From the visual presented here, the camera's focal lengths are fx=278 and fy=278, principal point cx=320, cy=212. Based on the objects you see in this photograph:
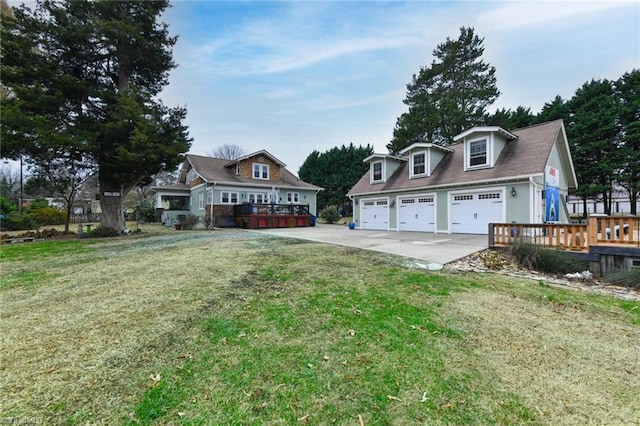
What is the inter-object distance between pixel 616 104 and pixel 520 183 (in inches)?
762

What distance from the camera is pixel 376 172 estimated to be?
1884 centimetres

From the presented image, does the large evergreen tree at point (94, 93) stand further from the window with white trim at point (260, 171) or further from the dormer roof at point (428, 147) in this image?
the dormer roof at point (428, 147)

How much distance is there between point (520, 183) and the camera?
11.8 meters

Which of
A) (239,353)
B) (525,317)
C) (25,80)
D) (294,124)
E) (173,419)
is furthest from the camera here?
(294,124)

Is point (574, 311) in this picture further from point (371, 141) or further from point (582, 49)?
point (371, 141)

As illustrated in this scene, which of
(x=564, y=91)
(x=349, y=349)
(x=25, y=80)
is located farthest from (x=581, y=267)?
(x=564, y=91)

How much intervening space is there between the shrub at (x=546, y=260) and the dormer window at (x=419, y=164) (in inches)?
370

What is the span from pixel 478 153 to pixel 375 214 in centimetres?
686

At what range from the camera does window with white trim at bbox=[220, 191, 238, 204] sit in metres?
20.5

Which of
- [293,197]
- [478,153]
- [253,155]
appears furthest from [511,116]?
[253,155]

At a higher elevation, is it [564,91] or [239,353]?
[564,91]

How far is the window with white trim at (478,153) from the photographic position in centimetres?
1358

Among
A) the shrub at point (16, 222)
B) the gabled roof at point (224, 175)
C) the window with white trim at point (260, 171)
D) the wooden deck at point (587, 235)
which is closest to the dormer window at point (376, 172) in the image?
the gabled roof at point (224, 175)

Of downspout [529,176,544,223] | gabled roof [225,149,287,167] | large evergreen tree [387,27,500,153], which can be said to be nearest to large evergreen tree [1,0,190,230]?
gabled roof [225,149,287,167]
